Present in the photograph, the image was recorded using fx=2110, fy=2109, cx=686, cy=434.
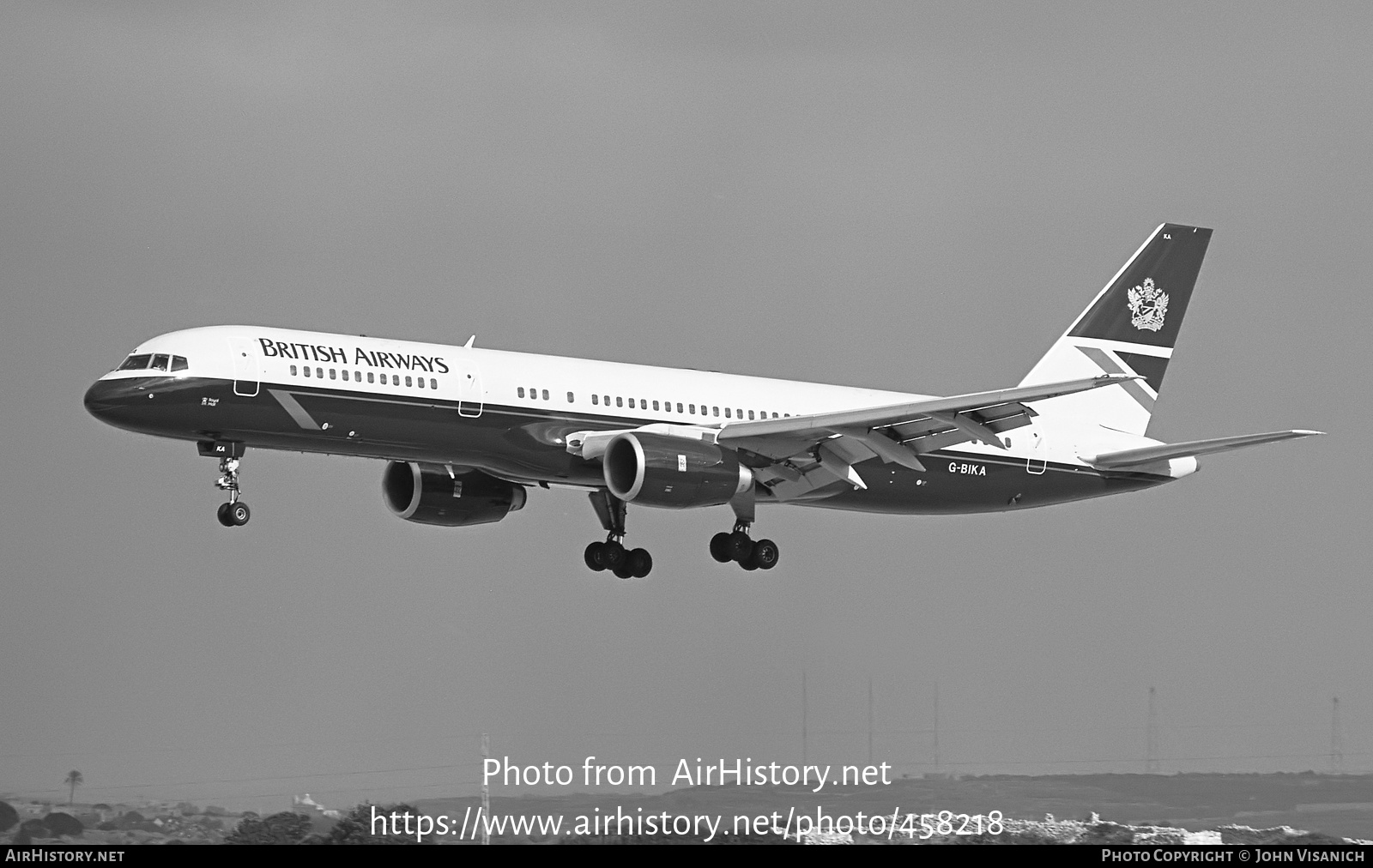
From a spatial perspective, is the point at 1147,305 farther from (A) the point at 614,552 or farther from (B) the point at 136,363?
(B) the point at 136,363

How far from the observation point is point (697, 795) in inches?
1786

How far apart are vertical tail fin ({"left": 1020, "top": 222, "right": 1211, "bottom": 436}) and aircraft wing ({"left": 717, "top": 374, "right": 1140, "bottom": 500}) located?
540 centimetres

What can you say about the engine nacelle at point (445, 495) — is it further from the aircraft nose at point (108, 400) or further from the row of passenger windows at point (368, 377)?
the aircraft nose at point (108, 400)

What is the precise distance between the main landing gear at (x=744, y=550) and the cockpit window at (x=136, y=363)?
524 inches

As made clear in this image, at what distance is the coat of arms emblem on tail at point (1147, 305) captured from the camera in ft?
168

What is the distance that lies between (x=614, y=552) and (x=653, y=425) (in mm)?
3966

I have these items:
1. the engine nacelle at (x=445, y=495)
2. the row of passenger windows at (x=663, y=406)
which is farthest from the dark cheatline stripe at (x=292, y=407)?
the engine nacelle at (x=445, y=495)

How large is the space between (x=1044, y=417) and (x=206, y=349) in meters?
19.3

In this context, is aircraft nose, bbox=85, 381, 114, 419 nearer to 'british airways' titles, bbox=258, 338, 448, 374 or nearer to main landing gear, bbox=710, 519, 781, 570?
'british airways' titles, bbox=258, 338, 448, 374

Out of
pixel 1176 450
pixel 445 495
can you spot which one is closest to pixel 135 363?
pixel 445 495

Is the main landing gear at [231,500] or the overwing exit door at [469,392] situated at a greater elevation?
the overwing exit door at [469,392]

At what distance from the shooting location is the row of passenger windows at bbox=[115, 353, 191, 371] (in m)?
39.4

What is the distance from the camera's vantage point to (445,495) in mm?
46781
